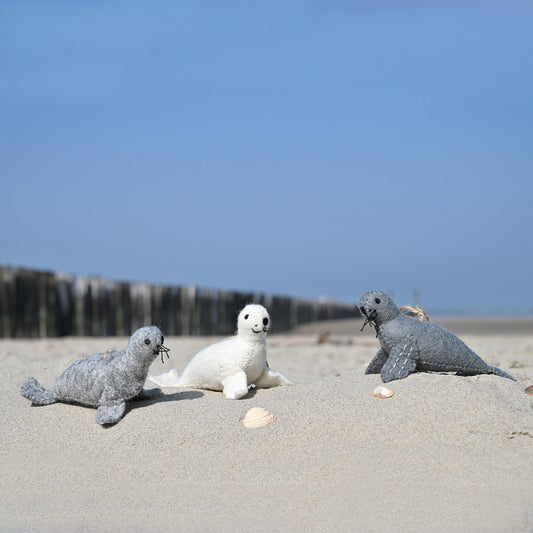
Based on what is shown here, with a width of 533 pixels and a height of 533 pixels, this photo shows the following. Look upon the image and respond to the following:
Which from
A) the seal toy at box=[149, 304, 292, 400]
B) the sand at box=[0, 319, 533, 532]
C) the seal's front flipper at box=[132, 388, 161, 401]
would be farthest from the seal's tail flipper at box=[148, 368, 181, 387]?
the sand at box=[0, 319, 533, 532]

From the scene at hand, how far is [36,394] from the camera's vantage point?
5.39 metres

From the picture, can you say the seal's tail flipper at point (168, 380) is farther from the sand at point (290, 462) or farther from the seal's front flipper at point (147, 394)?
the sand at point (290, 462)

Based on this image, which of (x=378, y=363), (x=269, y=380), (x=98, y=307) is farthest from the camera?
(x=98, y=307)

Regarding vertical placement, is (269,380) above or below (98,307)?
above

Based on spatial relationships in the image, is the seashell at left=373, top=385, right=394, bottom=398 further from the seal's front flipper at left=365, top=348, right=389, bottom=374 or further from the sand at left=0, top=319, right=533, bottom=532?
the seal's front flipper at left=365, top=348, right=389, bottom=374

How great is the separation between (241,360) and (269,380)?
1.43 feet

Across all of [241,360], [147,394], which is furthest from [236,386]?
[147,394]

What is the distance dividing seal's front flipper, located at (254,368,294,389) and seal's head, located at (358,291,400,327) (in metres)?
0.92

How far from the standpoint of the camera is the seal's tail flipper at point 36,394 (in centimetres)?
536

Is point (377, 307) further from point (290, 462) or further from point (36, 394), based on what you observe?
point (36, 394)

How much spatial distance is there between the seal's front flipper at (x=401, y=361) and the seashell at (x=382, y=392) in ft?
0.98

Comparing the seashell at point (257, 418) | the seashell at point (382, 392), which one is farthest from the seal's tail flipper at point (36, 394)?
the seashell at point (382, 392)

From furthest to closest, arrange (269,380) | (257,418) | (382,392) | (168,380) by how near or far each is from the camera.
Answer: (168,380) < (269,380) < (382,392) < (257,418)

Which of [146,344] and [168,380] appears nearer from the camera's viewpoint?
[146,344]
